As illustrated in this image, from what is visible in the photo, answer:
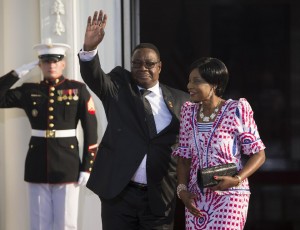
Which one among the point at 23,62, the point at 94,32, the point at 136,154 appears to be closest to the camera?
the point at 94,32

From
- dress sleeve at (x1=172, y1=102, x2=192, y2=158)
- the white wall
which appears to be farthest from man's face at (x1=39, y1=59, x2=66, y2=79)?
dress sleeve at (x1=172, y1=102, x2=192, y2=158)

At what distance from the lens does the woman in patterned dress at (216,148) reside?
2768 millimetres

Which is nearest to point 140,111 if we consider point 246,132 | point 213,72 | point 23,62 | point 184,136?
point 184,136

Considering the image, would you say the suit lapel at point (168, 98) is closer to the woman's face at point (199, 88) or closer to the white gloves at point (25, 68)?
the woman's face at point (199, 88)

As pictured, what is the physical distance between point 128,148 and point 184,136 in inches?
12.7

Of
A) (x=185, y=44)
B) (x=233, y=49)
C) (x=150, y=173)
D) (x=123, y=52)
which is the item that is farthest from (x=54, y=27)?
(x=150, y=173)

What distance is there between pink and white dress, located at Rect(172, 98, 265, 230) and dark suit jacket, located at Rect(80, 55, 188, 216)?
30 centimetres

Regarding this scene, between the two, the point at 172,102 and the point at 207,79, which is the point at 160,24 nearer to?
the point at 172,102

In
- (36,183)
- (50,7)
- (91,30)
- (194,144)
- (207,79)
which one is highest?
(50,7)

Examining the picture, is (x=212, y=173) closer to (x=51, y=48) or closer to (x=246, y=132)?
(x=246, y=132)

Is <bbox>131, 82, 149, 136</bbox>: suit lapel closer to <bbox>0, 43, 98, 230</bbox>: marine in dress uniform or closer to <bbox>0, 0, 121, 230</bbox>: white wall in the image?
<bbox>0, 43, 98, 230</bbox>: marine in dress uniform

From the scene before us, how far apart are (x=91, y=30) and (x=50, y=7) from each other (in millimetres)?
1604

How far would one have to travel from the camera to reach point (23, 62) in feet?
15.0

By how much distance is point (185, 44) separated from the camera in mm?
4641
